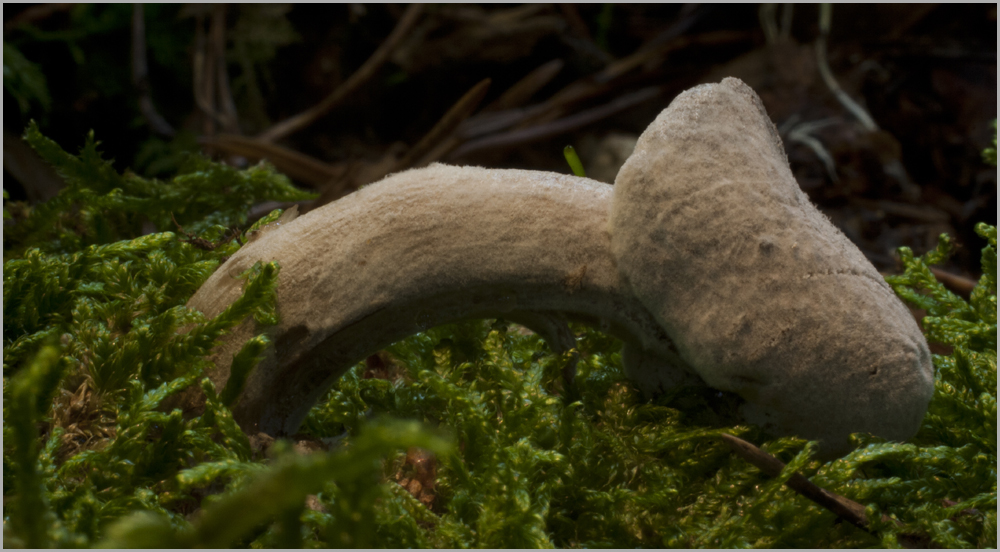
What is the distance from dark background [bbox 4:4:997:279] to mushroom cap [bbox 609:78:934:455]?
150cm

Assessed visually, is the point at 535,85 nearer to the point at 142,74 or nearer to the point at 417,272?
the point at 142,74

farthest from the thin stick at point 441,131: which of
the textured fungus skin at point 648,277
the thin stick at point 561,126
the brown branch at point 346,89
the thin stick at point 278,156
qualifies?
the textured fungus skin at point 648,277

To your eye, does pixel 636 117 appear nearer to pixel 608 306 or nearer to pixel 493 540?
pixel 608 306

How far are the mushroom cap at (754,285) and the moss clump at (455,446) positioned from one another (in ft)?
0.26

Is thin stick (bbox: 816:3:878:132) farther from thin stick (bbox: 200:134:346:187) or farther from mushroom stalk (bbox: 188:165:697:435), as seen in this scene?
mushroom stalk (bbox: 188:165:697:435)

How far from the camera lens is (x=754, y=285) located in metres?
0.86

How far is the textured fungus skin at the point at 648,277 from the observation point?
869 mm

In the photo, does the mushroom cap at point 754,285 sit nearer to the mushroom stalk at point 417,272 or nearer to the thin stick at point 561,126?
the mushroom stalk at point 417,272

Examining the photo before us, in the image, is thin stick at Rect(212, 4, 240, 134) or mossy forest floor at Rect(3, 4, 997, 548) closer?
mossy forest floor at Rect(3, 4, 997, 548)

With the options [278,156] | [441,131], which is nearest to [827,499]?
[441,131]

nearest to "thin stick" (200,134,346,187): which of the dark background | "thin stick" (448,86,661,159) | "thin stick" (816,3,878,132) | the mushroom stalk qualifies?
the dark background

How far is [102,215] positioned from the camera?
144cm

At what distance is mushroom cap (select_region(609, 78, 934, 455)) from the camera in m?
0.86

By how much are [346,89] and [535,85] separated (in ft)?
2.86
